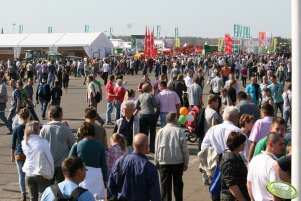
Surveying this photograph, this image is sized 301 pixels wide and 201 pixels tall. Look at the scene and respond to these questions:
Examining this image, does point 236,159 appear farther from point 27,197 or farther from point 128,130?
point 27,197

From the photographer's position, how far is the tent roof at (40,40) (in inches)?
2699

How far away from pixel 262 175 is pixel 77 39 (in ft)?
203

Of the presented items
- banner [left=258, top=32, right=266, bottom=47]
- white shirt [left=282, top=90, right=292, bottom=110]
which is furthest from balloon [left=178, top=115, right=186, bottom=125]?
banner [left=258, top=32, right=266, bottom=47]

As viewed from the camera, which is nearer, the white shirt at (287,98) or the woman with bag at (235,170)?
the woman with bag at (235,170)

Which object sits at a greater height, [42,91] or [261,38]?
[261,38]

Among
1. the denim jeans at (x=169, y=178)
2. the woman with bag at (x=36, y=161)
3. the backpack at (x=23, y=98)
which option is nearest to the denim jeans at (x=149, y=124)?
the backpack at (x=23, y=98)

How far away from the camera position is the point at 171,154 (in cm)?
923

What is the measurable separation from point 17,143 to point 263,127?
153 inches

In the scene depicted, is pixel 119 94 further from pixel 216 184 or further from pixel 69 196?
pixel 69 196

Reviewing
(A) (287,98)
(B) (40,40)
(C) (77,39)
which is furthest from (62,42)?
(A) (287,98)

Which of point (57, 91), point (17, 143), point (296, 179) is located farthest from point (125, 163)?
point (57, 91)

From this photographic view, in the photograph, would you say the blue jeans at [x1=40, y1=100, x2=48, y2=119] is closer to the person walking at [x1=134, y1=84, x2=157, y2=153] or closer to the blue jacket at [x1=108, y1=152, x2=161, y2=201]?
the person walking at [x1=134, y1=84, x2=157, y2=153]

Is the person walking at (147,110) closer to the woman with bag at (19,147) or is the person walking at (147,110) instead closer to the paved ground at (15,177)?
the paved ground at (15,177)

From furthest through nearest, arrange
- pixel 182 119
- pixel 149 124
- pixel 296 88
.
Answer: pixel 182 119 → pixel 149 124 → pixel 296 88
